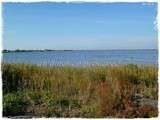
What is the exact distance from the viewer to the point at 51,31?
61.8ft

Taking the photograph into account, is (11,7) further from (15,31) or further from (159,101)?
(159,101)

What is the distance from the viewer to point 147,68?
18875 millimetres

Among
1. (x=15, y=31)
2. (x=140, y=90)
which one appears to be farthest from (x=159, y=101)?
(x=15, y=31)

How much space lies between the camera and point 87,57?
61.8ft

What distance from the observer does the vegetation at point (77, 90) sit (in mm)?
18859

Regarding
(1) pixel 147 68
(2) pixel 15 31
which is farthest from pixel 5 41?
(1) pixel 147 68

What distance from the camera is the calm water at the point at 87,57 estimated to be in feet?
61.6

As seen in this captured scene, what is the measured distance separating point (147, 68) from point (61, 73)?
795 mm

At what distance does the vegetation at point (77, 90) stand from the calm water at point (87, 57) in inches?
2.6

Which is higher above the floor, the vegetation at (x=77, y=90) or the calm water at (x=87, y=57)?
the calm water at (x=87, y=57)

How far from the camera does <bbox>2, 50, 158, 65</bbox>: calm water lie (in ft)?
61.6

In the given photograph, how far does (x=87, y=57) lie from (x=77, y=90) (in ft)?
1.11

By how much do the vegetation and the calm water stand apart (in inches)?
2.6

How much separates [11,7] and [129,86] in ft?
4.26
